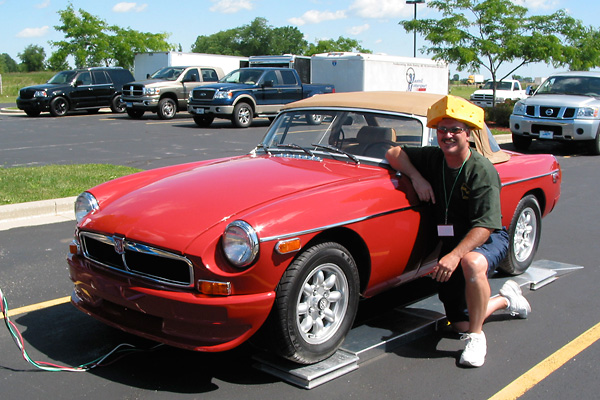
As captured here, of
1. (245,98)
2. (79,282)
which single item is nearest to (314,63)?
(245,98)

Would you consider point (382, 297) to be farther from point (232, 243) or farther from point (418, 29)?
point (418, 29)

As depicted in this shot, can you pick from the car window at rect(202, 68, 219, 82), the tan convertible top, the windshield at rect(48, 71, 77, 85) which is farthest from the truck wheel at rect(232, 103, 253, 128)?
the tan convertible top

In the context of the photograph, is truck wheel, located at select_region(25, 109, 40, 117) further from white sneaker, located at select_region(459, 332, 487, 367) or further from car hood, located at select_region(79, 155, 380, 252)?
white sneaker, located at select_region(459, 332, 487, 367)

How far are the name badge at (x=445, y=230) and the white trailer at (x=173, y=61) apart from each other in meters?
26.7

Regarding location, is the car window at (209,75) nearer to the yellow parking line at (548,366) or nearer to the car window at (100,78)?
the car window at (100,78)

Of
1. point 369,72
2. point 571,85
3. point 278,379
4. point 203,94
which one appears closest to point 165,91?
point 203,94

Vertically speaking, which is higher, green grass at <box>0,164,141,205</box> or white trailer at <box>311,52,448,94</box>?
white trailer at <box>311,52,448,94</box>

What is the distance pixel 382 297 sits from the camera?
15.9 feet

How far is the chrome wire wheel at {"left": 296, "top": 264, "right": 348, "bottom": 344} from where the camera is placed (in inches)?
139

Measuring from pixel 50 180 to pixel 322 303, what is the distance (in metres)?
6.74

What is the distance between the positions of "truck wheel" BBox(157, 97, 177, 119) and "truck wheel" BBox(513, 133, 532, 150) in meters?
12.6

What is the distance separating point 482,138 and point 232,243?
2592 mm

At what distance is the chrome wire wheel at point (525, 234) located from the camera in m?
5.31

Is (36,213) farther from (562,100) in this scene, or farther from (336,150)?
(562,100)
